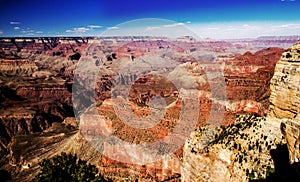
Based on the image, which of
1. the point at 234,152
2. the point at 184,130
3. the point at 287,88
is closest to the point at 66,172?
the point at 234,152

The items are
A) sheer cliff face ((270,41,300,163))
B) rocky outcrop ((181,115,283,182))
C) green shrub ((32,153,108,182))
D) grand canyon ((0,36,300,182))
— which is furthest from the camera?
green shrub ((32,153,108,182))

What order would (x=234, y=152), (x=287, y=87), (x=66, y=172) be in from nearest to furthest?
1. (x=287, y=87)
2. (x=234, y=152)
3. (x=66, y=172)

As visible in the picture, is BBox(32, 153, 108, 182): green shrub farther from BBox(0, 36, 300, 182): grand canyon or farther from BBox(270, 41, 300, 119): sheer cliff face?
BBox(270, 41, 300, 119): sheer cliff face

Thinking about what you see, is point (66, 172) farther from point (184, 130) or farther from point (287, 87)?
point (184, 130)

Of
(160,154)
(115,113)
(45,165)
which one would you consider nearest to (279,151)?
(45,165)

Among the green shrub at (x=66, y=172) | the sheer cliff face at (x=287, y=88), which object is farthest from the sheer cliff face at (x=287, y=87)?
the green shrub at (x=66, y=172)

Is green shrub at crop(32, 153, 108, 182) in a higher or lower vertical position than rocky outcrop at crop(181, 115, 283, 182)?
lower

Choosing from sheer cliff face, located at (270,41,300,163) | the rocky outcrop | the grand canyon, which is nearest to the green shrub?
the grand canyon

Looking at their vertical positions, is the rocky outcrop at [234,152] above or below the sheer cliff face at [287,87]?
below

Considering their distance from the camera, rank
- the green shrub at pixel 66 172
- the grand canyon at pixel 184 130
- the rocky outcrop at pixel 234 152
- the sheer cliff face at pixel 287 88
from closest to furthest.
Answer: the sheer cliff face at pixel 287 88 < the rocky outcrop at pixel 234 152 < the grand canyon at pixel 184 130 < the green shrub at pixel 66 172

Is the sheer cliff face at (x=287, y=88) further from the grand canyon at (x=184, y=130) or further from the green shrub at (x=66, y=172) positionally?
the green shrub at (x=66, y=172)

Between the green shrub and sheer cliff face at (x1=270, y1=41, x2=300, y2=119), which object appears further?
the green shrub

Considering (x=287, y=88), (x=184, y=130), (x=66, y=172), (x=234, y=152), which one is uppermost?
(x=287, y=88)
